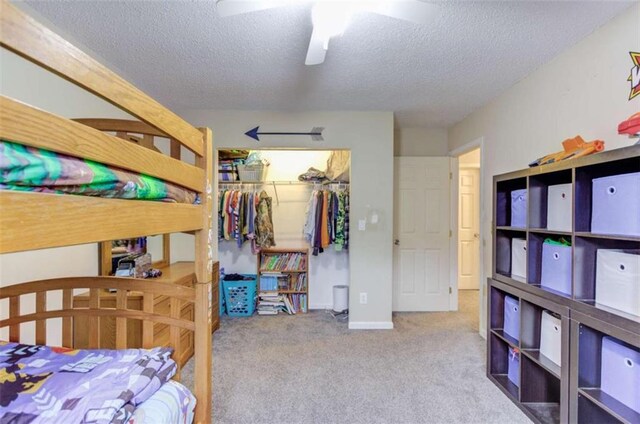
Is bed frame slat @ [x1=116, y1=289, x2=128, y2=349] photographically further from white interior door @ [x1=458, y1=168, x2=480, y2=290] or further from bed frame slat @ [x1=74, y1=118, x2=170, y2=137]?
white interior door @ [x1=458, y1=168, x2=480, y2=290]

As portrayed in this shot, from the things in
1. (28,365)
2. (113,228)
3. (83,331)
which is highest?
(113,228)

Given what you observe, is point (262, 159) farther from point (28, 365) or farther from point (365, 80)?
point (28, 365)

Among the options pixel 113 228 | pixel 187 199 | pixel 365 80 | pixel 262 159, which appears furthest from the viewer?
pixel 262 159

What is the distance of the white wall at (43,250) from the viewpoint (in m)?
1.46

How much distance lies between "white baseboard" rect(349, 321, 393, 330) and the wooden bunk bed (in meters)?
1.99

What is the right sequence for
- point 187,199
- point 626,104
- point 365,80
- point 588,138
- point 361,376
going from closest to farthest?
1. point 187,199
2. point 626,104
3. point 588,138
4. point 361,376
5. point 365,80

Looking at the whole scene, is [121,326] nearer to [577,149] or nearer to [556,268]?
[556,268]

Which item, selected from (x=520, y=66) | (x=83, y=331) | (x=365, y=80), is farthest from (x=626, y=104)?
(x=83, y=331)

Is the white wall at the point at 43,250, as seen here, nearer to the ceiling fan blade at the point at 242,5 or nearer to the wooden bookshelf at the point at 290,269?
the ceiling fan blade at the point at 242,5

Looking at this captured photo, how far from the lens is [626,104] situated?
1.53 m

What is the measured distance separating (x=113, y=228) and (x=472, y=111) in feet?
11.1

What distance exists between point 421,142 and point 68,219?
374 cm

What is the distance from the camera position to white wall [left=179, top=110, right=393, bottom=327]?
3.05 m

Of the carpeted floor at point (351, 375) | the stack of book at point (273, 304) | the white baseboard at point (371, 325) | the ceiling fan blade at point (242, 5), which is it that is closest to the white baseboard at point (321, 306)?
the stack of book at point (273, 304)
